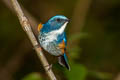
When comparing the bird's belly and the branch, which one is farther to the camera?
the bird's belly

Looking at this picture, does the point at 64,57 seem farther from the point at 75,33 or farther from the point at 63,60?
the point at 75,33

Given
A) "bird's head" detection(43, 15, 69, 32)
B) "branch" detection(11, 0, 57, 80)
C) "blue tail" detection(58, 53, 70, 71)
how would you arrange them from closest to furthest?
1. "branch" detection(11, 0, 57, 80)
2. "bird's head" detection(43, 15, 69, 32)
3. "blue tail" detection(58, 53, 70, 71)

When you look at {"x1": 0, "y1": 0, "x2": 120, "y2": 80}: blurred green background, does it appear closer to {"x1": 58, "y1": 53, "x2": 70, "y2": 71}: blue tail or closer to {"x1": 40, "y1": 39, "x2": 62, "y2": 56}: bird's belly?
{"x1": 58, "y1": 53, "x2": 70, "y2": 71}: blue tail

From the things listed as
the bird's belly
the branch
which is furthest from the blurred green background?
the branch

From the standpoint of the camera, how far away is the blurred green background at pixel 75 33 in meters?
6.95

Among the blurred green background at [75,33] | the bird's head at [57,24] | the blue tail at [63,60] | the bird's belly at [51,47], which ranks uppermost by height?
the bird's head at [57,24]

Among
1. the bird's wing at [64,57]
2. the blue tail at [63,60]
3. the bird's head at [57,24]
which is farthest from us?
the blue tail at [63,60]

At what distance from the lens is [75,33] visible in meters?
6.69

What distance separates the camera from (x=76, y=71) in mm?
4312

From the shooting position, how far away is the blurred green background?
695cm

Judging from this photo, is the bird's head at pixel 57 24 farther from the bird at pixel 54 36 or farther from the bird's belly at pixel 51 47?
the bird's belly at pixel 51 47

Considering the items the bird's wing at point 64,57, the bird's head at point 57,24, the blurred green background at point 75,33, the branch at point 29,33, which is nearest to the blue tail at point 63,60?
the bird's wing at point 64,57

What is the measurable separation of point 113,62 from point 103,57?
9.7 inches

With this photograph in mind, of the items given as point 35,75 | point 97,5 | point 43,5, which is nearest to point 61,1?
point 43,5
